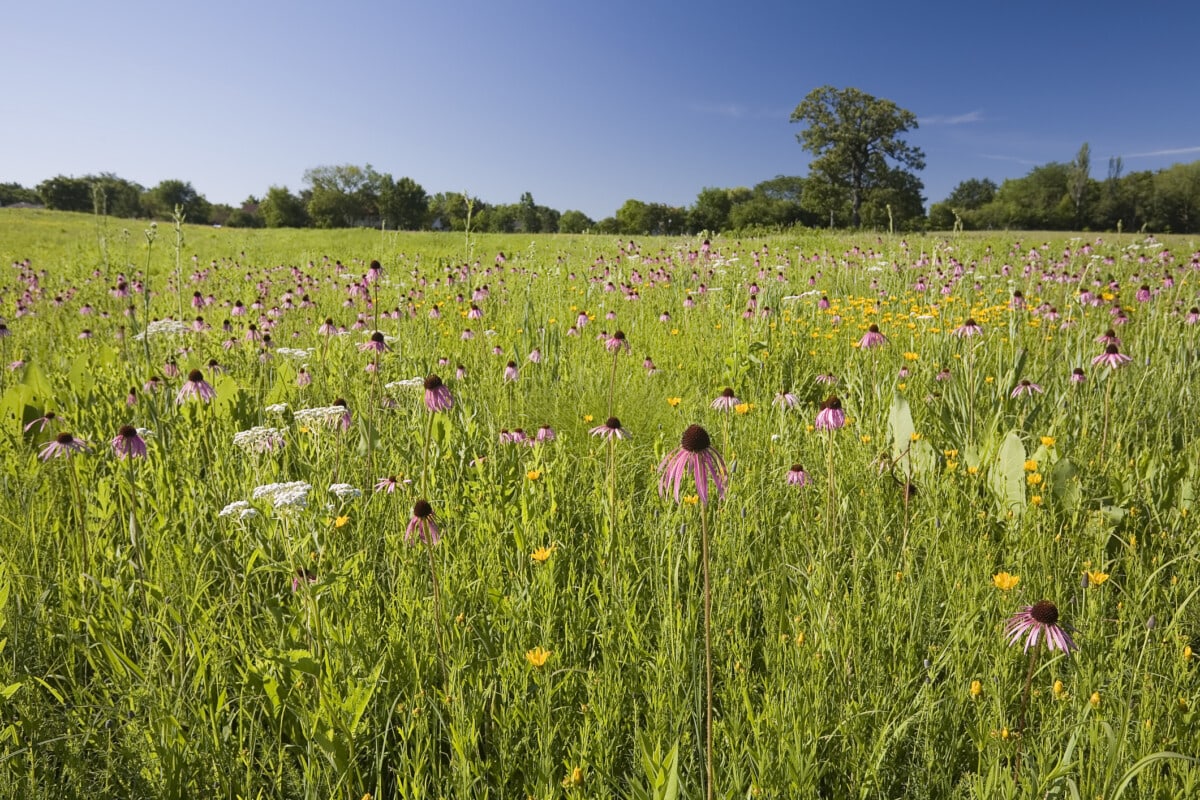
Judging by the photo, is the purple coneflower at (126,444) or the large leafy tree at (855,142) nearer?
the purple coneflower at (126,444)

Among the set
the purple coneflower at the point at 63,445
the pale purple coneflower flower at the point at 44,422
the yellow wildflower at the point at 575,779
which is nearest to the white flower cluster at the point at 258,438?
the purple coneflower at the point at 63,445

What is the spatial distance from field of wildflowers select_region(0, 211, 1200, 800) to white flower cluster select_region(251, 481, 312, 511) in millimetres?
11

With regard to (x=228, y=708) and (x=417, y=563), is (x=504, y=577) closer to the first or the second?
(x=417, y=563)

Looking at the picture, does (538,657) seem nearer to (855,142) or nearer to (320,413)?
(320,413)

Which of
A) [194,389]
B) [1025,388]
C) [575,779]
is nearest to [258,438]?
[194,389]

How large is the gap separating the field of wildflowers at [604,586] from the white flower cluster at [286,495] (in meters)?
0.01

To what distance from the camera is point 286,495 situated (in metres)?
1.51

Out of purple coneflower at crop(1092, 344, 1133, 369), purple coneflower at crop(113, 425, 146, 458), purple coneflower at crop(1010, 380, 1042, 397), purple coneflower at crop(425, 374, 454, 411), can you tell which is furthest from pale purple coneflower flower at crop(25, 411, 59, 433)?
purple coneflower at crop(1092, 344, 1133, 369)

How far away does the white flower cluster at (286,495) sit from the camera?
1.48m

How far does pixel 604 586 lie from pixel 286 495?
2.87ft

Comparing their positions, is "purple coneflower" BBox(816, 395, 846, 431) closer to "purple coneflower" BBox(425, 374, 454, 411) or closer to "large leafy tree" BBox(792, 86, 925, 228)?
"purple coneflower" BBox(425, 374, 454, 411)

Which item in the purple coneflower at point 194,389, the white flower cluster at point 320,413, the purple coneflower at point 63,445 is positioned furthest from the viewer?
the purple coneflower at point 194,389

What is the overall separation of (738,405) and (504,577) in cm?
124

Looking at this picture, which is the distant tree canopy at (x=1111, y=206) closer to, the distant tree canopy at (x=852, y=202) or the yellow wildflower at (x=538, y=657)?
the distant tree canopy at (x=852, y=202)
